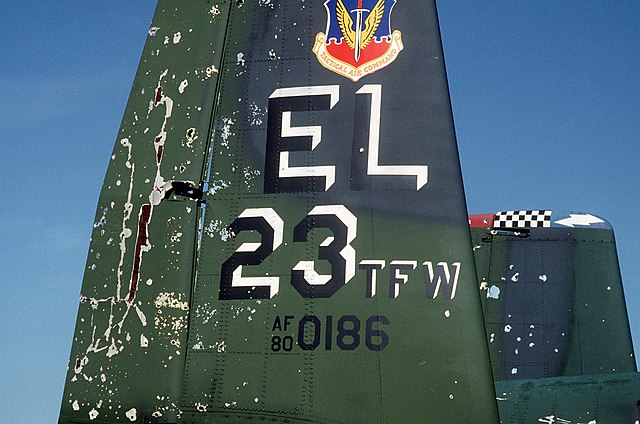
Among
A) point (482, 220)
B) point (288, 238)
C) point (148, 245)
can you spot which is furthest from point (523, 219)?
point (148, 245)

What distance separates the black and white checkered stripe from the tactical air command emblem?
6.33 metres

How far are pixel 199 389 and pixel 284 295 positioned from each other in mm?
898

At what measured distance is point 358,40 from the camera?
705cm

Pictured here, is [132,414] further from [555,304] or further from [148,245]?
[555,304]

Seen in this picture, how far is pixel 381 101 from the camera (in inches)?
272

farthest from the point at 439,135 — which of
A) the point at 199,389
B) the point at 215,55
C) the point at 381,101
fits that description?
the point at 199,389

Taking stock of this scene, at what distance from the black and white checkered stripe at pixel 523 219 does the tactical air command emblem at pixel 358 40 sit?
249 inches

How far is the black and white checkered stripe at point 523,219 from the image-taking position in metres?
12.7

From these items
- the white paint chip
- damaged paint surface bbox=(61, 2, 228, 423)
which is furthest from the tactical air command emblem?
the white paint chip

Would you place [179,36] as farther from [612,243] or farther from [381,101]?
[612,243]

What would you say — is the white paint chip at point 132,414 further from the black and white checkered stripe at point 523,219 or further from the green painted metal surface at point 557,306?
the black and white checkered stripe at point 523,219

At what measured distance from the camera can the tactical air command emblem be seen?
700cm

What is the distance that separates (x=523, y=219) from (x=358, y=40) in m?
6.56

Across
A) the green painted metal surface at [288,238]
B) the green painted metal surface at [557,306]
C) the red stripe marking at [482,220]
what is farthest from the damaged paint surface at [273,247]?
the red stripe marking at [482,220]
